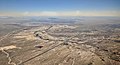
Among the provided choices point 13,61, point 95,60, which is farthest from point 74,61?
point 13,61

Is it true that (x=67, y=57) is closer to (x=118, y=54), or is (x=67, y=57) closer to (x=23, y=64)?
(x=23, y=64)

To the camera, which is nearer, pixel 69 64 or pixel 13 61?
pixel 69 64

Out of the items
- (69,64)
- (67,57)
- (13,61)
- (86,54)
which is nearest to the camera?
(69,64)

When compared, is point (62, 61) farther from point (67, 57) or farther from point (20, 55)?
point (20, 55)

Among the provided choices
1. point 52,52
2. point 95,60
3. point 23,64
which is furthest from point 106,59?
point 23,64

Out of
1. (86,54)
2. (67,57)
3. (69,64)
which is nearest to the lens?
(69,64)

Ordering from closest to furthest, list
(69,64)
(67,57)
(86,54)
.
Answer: (69,64)
(67,57)
(86,54)

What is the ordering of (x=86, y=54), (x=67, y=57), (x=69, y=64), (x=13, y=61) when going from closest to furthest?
(x=69, y=64) → (x=13, y=61) → (x=67, y=57) → (x=86, y=54)

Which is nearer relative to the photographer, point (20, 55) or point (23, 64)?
point (23, 64)

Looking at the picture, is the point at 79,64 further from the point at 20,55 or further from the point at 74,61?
the point at 20,55

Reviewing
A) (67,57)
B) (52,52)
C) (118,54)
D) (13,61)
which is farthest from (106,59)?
(13,61)
